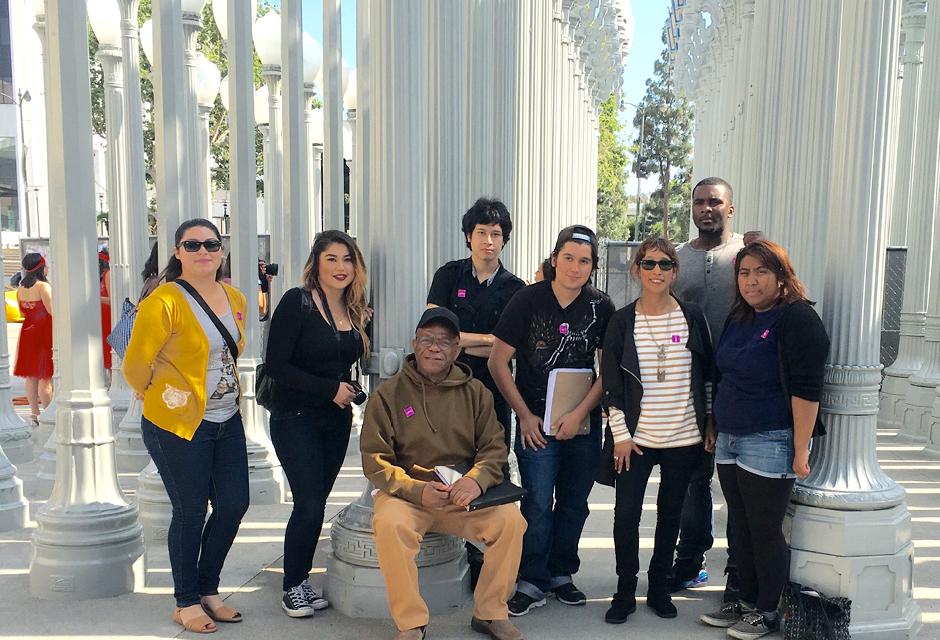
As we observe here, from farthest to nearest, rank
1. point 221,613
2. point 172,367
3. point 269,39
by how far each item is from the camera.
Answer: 1. point 269,39
2. point 221,613
3. point 172,367

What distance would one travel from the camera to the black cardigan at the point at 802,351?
4.07 metres

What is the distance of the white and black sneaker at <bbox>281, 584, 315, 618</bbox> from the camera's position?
4590 mm

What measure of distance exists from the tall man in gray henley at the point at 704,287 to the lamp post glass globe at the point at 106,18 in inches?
289

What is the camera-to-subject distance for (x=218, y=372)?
4332mm

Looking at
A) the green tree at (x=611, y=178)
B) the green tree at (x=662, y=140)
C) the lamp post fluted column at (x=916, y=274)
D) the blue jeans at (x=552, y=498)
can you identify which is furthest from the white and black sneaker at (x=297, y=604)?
the green tree at (x=662, y=140)

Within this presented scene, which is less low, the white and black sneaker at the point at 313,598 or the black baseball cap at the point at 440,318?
the black baseball cap at the point at 440,318

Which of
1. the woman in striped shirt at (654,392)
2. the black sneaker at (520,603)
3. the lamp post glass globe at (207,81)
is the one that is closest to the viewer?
the woman in striped shirt at (654,392)

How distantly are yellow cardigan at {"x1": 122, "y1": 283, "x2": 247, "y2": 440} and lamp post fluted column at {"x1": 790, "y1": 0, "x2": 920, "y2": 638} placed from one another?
3.11 meters

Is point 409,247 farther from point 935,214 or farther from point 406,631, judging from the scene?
point 935,214

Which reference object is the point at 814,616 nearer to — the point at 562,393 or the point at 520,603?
the point at 520,603

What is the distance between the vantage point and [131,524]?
4934 mm

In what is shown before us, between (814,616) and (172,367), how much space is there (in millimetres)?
3366

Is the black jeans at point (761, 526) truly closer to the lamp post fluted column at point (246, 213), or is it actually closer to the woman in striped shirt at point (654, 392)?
the woman in striped shirt at point (654, 392)

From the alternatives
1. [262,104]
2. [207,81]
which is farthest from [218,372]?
[262,104]
